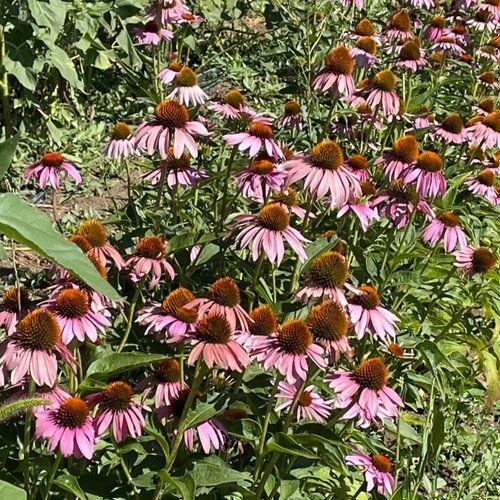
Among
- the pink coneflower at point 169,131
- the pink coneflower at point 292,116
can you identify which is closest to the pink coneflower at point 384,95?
the pink coneflower at point 292,116

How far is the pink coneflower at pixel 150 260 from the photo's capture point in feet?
5.55

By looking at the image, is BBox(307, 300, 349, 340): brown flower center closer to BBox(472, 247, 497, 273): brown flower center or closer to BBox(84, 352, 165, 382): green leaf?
BBox(84, 352, 165, 382): green leaf

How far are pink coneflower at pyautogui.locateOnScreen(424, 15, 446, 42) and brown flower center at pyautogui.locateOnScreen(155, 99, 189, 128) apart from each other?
7.17 feet

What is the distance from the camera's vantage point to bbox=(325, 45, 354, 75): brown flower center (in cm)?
237

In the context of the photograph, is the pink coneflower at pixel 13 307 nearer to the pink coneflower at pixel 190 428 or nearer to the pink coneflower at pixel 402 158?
the pink coneflower at pixel 190 428

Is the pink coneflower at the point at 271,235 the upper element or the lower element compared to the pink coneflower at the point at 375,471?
upper

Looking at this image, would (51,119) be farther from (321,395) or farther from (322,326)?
(322,326)

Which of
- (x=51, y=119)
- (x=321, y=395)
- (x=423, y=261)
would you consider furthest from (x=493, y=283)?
(x=51, y=119)

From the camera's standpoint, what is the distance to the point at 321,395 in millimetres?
1964

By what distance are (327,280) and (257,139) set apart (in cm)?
48

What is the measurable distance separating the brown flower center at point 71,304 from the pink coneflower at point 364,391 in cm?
49

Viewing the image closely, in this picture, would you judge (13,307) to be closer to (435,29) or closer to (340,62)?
(340,62)

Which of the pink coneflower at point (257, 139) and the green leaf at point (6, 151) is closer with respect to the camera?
the green leaf at point (6, 151)

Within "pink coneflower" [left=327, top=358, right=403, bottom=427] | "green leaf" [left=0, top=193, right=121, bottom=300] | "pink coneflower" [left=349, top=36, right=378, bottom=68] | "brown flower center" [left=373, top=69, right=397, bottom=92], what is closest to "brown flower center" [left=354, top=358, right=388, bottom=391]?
"pink coneflower" [left=327, top=358, right=403, bottom=427]
